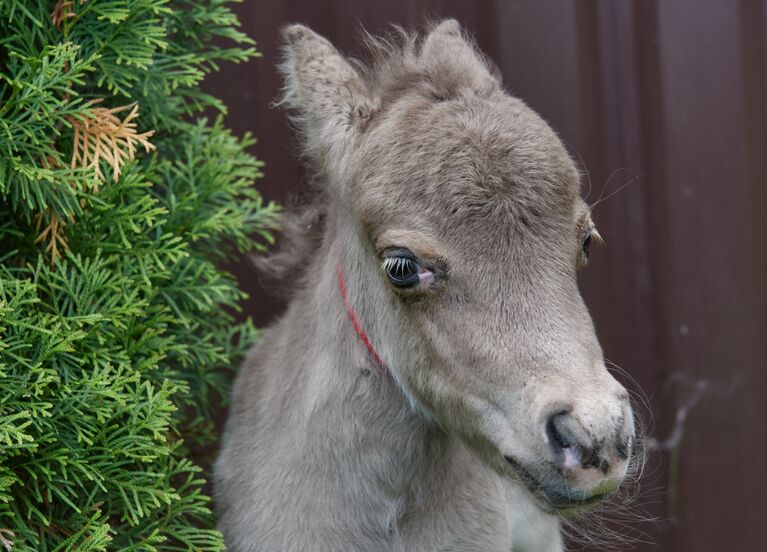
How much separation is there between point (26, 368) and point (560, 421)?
3.91 feet

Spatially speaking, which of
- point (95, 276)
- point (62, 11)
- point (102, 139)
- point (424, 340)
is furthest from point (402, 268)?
point (62, 11)

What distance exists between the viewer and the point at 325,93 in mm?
2334

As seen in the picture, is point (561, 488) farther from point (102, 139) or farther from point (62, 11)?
point (62, 11)

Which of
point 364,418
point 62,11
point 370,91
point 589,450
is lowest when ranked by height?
point 364,418

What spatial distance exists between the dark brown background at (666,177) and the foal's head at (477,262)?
1.23 m

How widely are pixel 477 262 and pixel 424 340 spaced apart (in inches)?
9.7

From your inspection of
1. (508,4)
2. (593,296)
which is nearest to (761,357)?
(593,296)

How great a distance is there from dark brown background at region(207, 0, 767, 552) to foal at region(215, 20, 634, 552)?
948mm

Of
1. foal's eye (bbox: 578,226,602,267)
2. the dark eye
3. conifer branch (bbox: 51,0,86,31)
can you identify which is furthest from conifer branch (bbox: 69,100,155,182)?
foal's eye (bbox: 578,226,602,267)

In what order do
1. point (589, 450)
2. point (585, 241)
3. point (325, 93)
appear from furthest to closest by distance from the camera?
point (325, 93), point (585, 241), point (589, 450)

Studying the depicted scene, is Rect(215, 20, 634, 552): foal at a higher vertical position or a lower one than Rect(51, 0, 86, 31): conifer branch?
lower

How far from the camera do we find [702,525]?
3.68 meters

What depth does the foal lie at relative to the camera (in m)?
1.93

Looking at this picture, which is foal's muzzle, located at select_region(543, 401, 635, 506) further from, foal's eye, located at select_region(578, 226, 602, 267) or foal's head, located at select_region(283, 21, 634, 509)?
foal's eye, located at select_region(578, 226, 602, 267)
